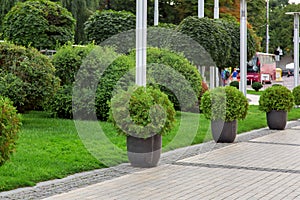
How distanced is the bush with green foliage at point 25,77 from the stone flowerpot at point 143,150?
4.58 metres

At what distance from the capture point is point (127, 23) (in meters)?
30.5

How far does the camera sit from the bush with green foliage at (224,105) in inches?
535

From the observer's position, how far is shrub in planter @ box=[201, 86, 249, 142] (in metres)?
13.6

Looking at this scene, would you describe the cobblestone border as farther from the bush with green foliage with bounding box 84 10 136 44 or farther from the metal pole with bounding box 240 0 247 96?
the bush with green foliage with bounding box 84 10 136 44

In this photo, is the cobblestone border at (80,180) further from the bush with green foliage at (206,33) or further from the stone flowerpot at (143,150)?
the bush with green foliage at (206,33)

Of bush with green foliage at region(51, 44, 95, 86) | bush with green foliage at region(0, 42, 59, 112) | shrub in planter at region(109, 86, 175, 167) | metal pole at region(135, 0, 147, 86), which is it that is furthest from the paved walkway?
bush with green foliage at region(51, 44, 95, 86)

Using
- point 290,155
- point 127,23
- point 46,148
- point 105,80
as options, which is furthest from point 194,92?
point 127,23

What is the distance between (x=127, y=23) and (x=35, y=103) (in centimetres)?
1662

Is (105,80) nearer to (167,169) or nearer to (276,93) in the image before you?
(276,93)

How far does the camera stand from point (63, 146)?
11.7 m

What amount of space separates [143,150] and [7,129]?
3271 mm

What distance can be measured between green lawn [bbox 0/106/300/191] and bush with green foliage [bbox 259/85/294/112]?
0.86 m

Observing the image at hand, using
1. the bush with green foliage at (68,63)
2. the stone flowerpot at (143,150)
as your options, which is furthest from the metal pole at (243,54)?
the stone flowerpot at (143,150)

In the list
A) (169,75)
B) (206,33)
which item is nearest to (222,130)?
(169,75)
